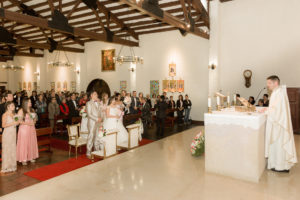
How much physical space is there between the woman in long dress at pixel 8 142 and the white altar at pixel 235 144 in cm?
423

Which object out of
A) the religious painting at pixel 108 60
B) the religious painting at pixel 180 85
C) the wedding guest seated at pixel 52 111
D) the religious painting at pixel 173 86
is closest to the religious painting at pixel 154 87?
the religious painting at pixel 173 86

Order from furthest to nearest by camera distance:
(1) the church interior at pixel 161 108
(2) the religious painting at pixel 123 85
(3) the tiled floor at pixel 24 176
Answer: (2) the religious painting at pixel 123 85 → (3) the tiled floor at pixel 24 176 → (1) the church interior at pixel 161 108

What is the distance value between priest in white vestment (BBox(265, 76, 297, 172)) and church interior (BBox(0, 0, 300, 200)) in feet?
0.06

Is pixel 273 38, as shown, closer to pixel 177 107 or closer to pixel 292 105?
pixel 292 105

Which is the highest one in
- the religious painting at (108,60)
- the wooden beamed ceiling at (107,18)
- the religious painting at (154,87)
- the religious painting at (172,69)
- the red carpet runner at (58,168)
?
the wooden beamed ceiling at (107,18)

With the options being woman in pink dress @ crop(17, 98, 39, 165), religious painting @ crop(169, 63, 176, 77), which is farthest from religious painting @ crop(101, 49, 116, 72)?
woman in pink dress @ crop(17, 98, 39, 165)

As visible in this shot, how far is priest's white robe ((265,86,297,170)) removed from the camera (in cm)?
396

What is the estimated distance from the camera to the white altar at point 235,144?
11.8ft

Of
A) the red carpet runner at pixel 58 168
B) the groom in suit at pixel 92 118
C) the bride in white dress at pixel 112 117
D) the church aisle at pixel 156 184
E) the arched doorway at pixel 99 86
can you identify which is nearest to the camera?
the church aisle at pixel 156 184

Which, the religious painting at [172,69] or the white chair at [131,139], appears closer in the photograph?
the white chair at [131,139]

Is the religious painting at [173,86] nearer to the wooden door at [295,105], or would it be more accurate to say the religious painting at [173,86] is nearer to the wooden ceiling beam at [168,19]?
the wooden ceiling beam at [168,19]

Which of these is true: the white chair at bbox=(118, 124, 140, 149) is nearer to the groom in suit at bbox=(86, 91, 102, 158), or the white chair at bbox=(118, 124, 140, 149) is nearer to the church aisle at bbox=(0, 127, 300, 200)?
the groom in suit at bbox=(86, 91, 102, 158)

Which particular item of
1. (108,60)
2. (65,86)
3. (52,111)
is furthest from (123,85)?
(52,111)

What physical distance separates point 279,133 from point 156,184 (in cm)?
241
